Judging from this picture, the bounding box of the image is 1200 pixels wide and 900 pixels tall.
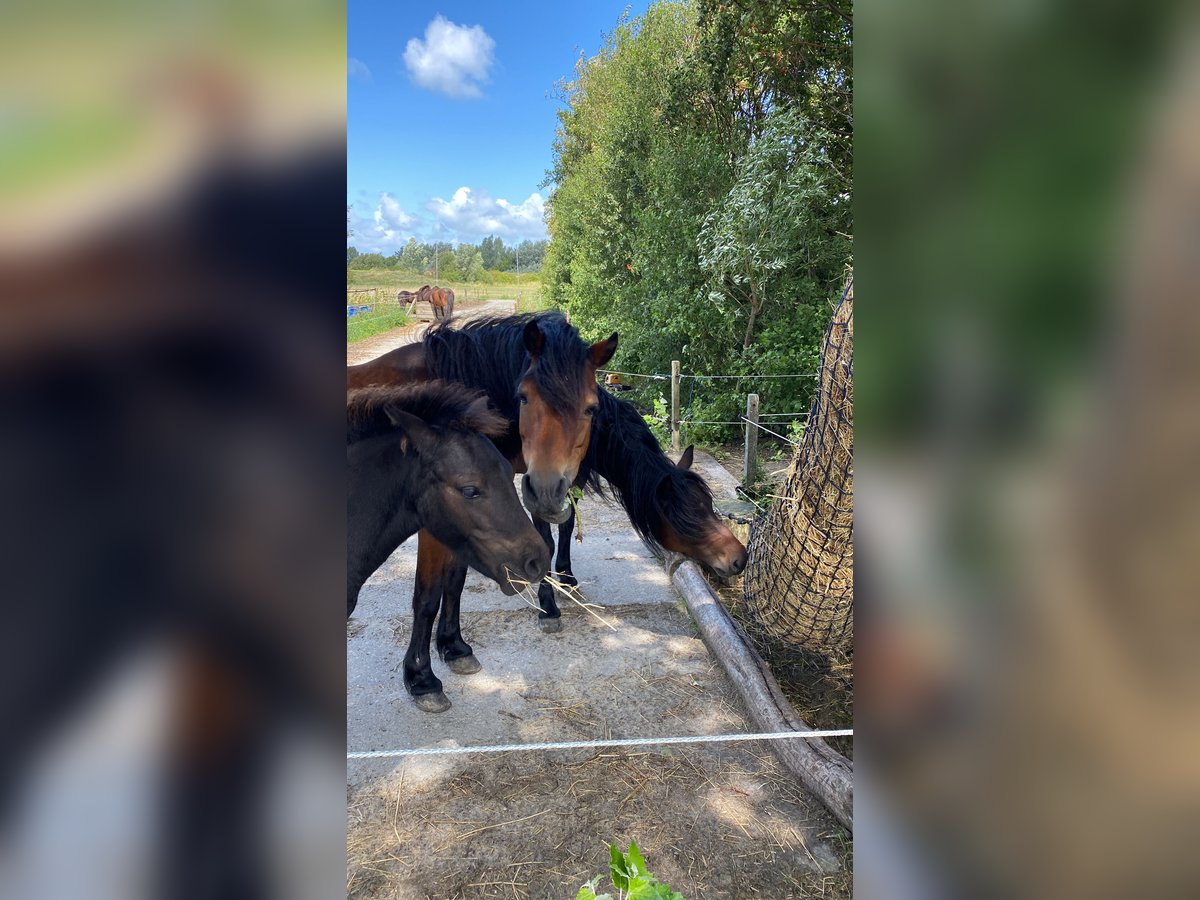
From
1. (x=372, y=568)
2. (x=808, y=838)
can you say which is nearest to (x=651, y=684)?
(x=808, y=838)

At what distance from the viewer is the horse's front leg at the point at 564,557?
11.1 feet

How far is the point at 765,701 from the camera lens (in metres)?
2.43

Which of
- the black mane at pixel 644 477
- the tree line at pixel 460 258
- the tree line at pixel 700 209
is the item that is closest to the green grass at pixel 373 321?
the tree line at pixel 460 258

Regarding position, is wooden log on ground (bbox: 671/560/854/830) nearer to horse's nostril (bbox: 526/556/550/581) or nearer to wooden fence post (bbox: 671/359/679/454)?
wooden fence post (bbox: 671/359/679/454)

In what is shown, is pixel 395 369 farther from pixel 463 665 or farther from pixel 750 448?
pixel 750 448

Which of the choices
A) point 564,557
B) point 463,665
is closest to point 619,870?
point 463,665

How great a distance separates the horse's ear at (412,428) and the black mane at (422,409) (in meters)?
0.03

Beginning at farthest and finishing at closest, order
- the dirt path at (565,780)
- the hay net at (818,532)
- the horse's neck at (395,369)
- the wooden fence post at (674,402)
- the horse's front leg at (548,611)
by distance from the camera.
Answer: the wooden fence post at (674,402), the horse's front leg at (548,611), the horse's neck at (395,369), the hay net at (818,532), the dirt path at (565,780)

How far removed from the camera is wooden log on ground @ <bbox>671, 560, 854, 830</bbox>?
6.43 ft

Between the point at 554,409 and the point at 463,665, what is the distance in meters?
1.36

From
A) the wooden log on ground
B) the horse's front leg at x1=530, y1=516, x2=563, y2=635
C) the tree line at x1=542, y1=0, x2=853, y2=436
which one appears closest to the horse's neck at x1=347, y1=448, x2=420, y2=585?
Result: the tree line at x1=542, y1=0, x2=853, y2=436
